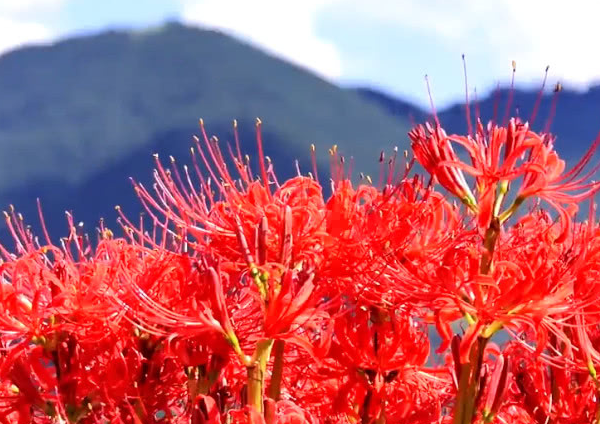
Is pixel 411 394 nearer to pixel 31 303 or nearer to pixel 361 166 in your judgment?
pixel 31 303

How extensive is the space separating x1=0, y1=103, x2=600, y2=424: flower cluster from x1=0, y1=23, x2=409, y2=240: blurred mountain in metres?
4.03

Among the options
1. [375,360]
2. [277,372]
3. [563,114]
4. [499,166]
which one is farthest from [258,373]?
[563,114]

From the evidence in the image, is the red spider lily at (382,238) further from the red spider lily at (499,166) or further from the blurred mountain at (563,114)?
the blurred mountain at (563,114)

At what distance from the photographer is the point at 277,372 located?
97cm

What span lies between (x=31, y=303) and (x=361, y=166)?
381cm

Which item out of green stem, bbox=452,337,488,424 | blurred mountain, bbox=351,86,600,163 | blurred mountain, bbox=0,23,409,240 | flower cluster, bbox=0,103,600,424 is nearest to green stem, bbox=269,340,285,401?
flower cluster, bbox=0,103,600,424

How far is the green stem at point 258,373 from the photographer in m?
0.91

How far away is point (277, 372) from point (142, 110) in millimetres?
4815

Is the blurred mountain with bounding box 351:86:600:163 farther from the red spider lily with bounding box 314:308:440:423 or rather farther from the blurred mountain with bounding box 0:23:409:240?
the red spider lily with bounding box 314:308:440:423

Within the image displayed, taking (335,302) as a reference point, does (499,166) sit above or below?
above

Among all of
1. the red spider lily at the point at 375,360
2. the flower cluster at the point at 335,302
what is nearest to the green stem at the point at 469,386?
the flower cluster at the point at 335,302

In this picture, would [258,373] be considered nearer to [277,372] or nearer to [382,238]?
[277,372]

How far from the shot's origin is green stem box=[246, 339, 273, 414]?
0.91m

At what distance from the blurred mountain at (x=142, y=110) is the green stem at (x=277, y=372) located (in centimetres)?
416
